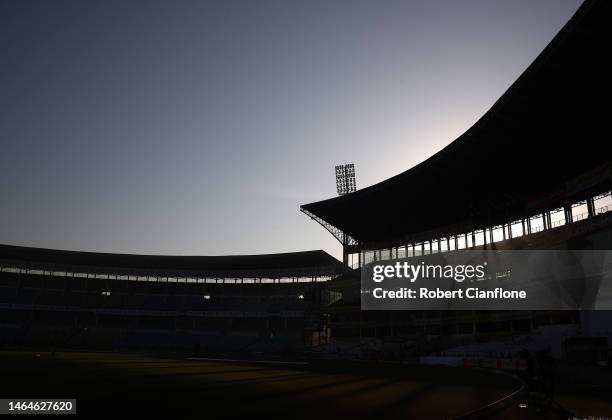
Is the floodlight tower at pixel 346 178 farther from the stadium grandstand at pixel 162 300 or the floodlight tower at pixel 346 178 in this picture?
the stadium grandstand at pixel 162 300

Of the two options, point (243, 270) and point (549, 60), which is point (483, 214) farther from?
point (243, 270)

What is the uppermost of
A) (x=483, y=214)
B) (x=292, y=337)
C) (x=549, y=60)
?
(x=549, y=60)

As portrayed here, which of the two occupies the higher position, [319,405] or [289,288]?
[289,288]

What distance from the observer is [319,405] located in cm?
1246

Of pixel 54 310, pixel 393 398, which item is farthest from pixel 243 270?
pixel 393 398

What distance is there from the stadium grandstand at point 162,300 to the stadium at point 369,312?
0.31 metres

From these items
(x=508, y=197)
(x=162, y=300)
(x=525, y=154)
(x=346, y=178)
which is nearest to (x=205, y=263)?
(x=162, y=300)

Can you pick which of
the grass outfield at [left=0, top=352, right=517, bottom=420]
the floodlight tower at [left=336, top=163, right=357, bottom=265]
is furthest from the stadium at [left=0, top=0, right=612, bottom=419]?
the floodlight tower at [left=336, top=163, right=357, bottom=265]

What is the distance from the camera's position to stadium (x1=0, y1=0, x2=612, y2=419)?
15.3 m

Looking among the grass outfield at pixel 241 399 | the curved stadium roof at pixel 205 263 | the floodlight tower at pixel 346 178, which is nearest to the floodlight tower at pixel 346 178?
the floodlight tower at pixel 346 178

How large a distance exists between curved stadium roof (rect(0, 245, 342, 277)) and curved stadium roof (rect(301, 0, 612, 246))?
12.0 metres

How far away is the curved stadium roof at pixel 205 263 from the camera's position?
75688 millimetres

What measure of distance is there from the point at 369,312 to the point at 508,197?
2636 cm

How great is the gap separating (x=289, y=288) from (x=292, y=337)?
11.4 m
